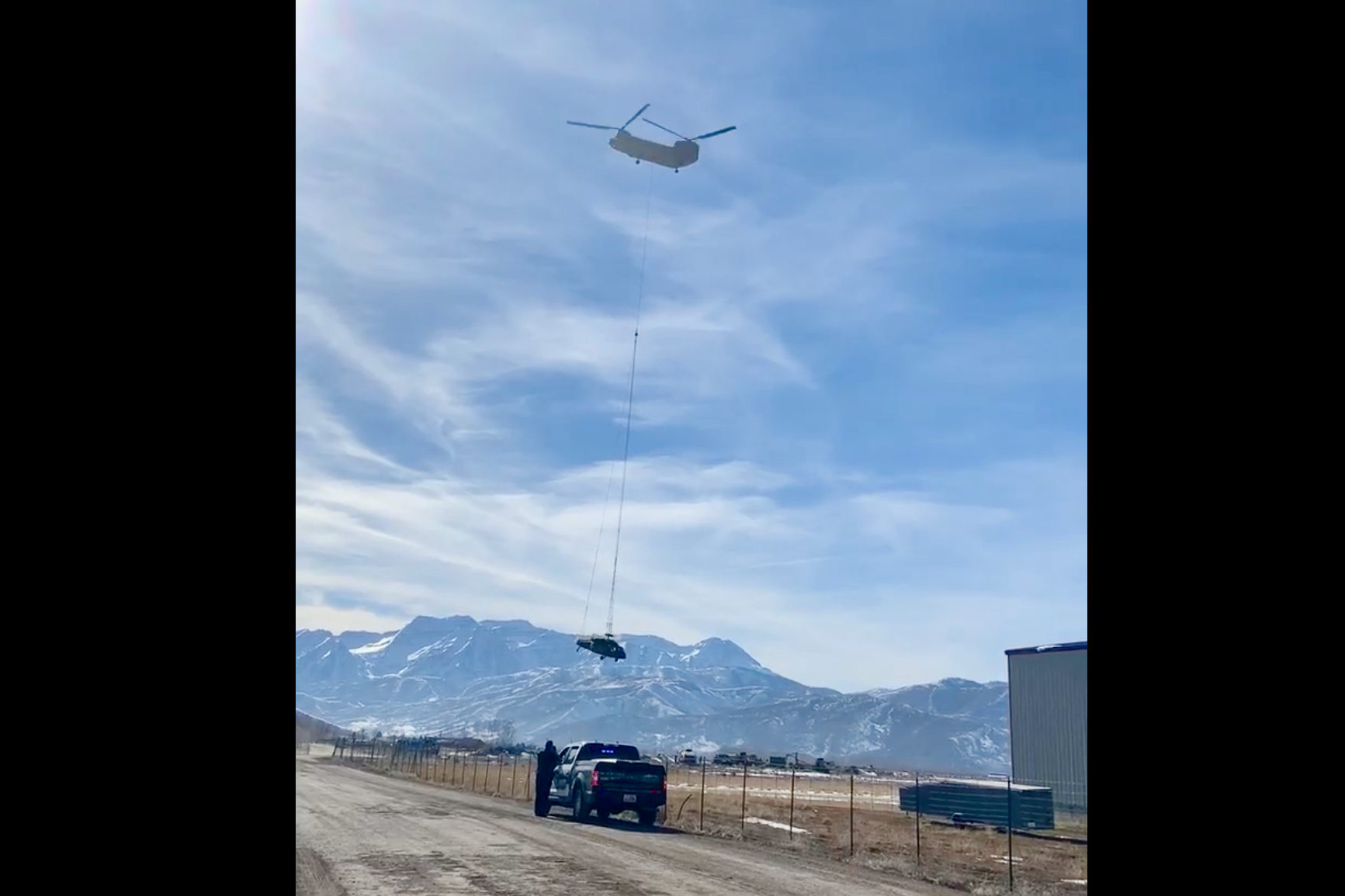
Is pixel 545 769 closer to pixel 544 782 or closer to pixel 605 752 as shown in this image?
pixel 544 782

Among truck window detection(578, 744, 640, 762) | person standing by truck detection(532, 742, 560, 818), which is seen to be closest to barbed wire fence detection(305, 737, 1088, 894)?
truck window detection(578, 744, 640, 762)

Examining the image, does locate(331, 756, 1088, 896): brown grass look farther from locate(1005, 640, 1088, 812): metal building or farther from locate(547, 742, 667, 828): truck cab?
locate(1005, 640, 1088, 812): metal building

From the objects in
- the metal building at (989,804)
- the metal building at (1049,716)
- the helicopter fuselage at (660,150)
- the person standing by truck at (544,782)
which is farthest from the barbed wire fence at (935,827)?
the helicopter fuselage at (660,150)

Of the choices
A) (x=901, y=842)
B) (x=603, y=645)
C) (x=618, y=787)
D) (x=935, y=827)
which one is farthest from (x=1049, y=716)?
(x=618, y=787)
